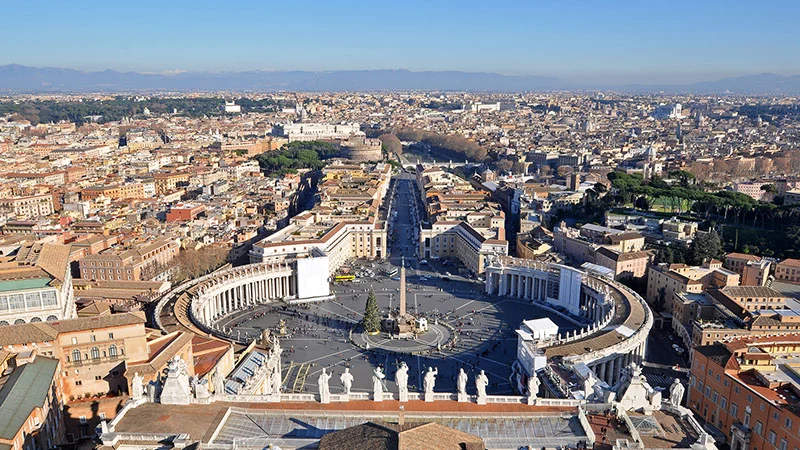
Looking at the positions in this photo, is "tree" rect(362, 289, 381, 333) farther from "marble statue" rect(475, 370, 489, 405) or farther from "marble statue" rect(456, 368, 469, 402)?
"marble statue" rect(475, 370, 489, 405)

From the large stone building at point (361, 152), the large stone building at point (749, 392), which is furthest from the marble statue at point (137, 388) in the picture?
the large stone building at point (361, 152)

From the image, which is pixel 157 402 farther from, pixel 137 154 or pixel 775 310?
pixel 137 154

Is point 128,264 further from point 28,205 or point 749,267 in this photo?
point 749,267

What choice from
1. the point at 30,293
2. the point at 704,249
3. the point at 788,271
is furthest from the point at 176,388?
the point at 788,271

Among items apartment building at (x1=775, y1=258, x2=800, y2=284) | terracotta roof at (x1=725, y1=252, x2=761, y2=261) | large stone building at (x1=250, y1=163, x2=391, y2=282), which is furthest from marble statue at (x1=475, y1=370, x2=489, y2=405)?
apartment building at (x1=775, y1=258, x2=800, y2=284)

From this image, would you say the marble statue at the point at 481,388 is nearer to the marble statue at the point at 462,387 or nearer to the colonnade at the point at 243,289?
the marble statue at the point at 462,387

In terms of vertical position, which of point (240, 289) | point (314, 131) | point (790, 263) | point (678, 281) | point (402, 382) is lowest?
point (240, 289)
